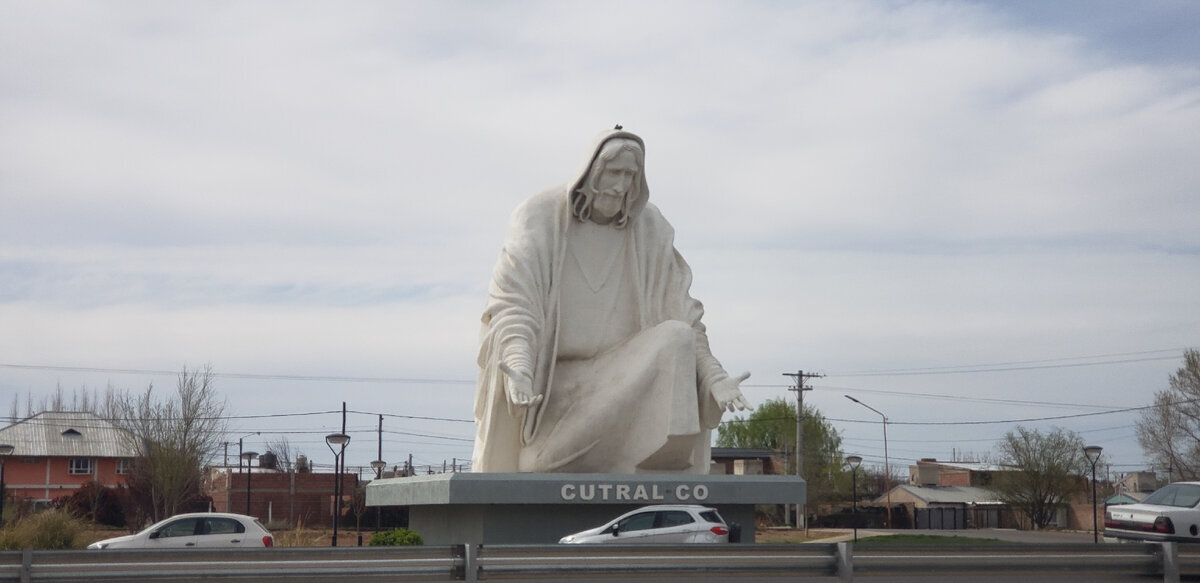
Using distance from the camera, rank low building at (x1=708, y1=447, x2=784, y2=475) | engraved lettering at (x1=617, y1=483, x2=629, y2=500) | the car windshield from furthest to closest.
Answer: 1. low building at (x1=708, y1=447, x2=784, y2=475)
2. the car windshield
3. engraved lettering at (x1=617, y1=483, x2=629, y2=500)

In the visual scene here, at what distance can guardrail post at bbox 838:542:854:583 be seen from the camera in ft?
32.7

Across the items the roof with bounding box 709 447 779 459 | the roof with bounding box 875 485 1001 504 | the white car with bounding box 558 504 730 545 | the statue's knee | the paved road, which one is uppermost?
the statue's knee

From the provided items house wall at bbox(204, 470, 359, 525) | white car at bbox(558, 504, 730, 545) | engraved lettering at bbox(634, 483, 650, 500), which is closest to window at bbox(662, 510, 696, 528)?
white car at bbox(558, 504, 730, 545)

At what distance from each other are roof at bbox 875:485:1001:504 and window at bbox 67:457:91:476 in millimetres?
43551

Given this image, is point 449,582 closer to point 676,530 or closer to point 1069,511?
point 676,530

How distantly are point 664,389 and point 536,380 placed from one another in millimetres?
1721

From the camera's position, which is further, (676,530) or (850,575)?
(676,530)

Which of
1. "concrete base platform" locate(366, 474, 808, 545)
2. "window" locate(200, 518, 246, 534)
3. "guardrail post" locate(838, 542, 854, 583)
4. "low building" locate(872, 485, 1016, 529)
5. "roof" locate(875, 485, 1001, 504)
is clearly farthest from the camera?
"roof" locate(875, 485, 1001, 504)

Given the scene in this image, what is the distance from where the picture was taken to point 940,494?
73.3 metres

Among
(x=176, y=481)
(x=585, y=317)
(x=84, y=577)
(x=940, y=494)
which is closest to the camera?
(x=84, y=577)

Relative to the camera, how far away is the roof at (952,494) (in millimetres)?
70438

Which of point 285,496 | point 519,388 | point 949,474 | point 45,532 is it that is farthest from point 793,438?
point 519,388

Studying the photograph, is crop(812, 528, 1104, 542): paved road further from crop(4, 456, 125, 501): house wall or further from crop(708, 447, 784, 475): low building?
crop(4, 456, 125, 501): house wall

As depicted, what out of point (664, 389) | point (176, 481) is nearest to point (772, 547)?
point (664, 389)
